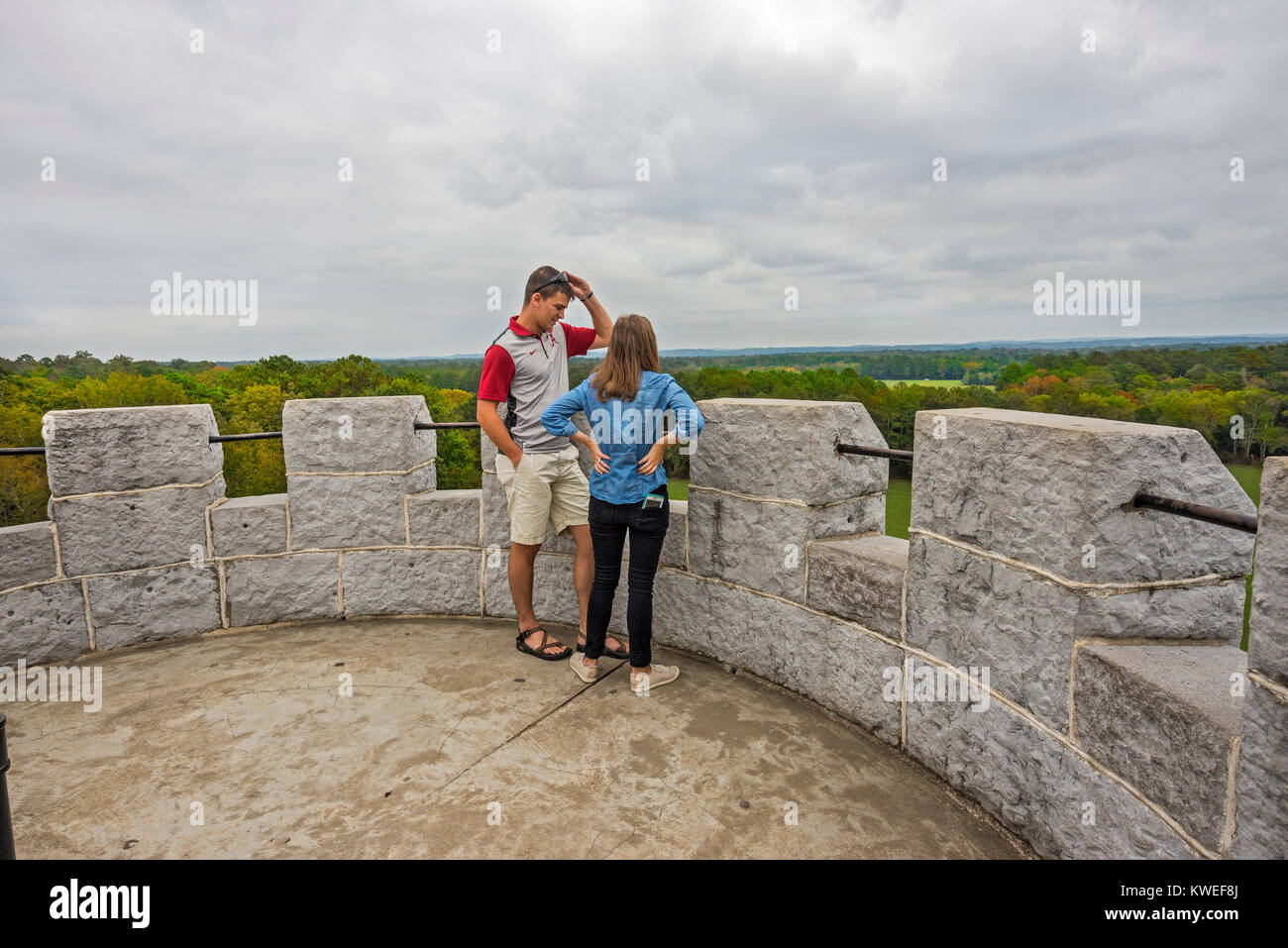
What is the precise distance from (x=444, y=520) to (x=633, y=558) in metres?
1.65

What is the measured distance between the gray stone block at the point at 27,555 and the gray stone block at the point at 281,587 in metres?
0.86

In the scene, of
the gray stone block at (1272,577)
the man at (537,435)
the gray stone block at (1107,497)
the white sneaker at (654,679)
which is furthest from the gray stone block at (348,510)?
the gray stone block at (1272,577)

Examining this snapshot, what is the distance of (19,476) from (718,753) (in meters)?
32.4

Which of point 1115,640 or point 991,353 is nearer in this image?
point 1115,640

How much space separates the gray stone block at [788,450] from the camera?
3.33 m

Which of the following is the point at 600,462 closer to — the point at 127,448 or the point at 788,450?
the point at 788,450

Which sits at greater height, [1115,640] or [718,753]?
[1115,640]

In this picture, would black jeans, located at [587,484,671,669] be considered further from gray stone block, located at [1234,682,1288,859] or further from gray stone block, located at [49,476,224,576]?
gray stone block, located at [49,476,224,576]

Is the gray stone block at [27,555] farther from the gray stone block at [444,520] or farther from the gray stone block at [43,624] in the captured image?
the gray stone block at [444,520]

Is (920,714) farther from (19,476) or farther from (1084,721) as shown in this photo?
(19,476)

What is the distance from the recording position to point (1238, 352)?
25.9ft

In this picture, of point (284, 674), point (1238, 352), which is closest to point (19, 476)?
point (284, 674)

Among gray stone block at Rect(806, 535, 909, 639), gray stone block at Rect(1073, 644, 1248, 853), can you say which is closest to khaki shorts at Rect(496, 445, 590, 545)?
gray stone block at Rect(806, 535, 909, 639)
